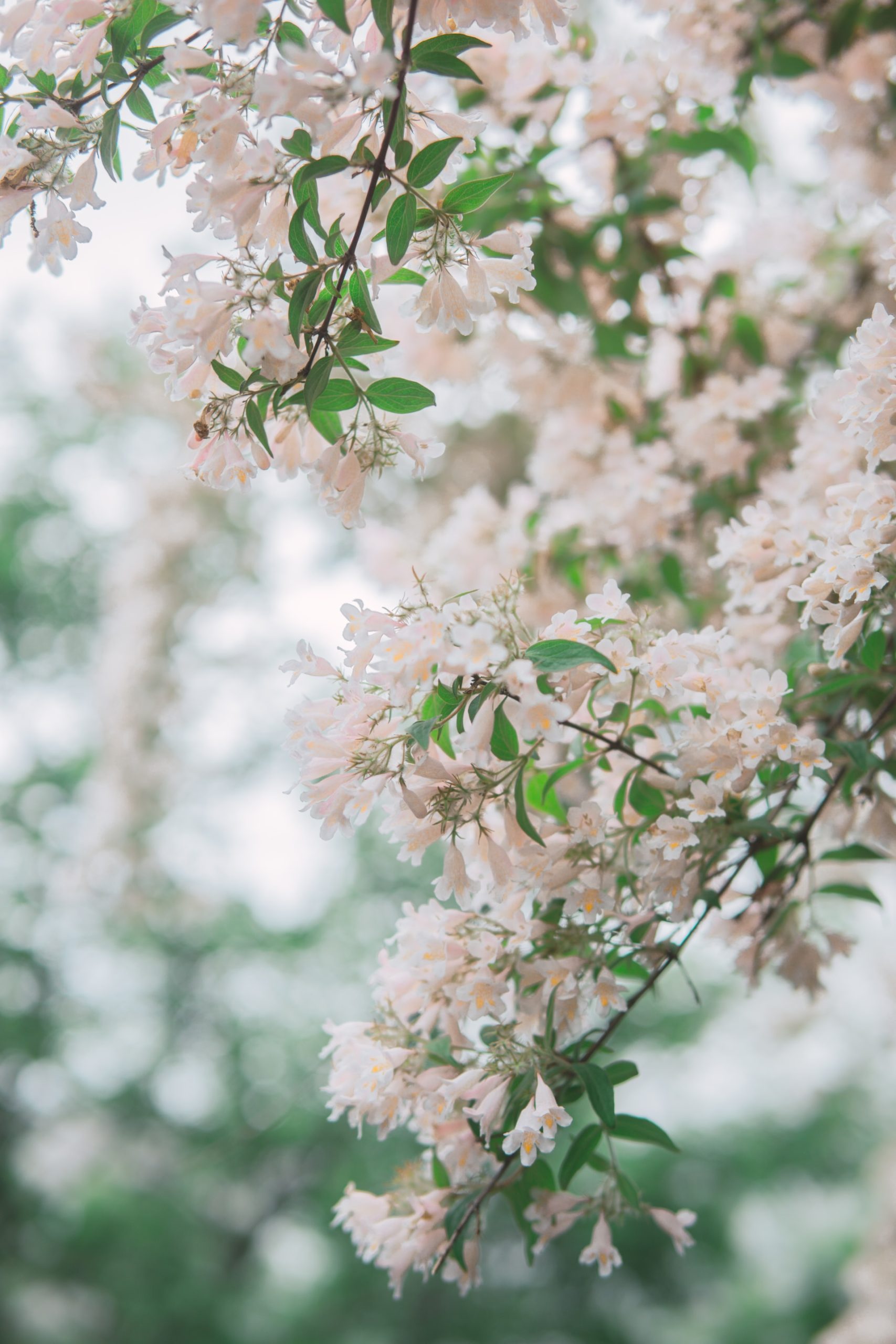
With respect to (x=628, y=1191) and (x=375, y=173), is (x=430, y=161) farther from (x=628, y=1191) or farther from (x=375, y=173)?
(x=628, y=1191)

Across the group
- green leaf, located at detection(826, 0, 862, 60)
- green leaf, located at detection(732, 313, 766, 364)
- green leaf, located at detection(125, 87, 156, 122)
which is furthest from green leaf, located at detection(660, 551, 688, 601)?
green leaf, located at detection(125, 87, 156, 122)

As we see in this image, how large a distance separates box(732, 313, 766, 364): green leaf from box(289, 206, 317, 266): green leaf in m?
1.11

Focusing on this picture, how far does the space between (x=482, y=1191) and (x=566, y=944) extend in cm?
22

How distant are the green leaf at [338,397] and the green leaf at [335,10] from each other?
227 mm

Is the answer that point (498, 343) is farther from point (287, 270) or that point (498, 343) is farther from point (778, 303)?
point (287, 270)

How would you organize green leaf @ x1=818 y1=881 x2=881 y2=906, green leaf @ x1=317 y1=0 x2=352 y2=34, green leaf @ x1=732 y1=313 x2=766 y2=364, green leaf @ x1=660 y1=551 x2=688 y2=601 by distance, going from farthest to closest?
green leaf @ x1=732 y1=313 x2=766 y2=364
green leaf @ x1=660 y1=551 x2=688 y2=601
green leaf @ x1=818 y1=881 x2=881 y2=906
green leaf @ x1=317 y1=0 x2=352 y2=34

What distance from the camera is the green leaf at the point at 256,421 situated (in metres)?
0.69

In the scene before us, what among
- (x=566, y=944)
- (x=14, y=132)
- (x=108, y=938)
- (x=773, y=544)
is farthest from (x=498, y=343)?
(x=108, y=938)

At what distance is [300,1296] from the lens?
6613mm

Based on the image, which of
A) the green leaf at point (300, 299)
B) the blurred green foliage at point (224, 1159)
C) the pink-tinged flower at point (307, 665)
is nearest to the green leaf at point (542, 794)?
the pink-tinged flower at point (307, 665)

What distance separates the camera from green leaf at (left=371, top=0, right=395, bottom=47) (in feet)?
1.93

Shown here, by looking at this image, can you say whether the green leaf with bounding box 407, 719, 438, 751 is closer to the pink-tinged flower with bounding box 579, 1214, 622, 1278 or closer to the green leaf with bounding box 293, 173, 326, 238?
the green leaf with bounding box 293, 173, 326, 238

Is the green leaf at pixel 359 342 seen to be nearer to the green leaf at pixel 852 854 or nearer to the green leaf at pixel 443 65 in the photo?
the green leaf at pixel 443 65

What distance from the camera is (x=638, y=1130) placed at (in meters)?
0.82
